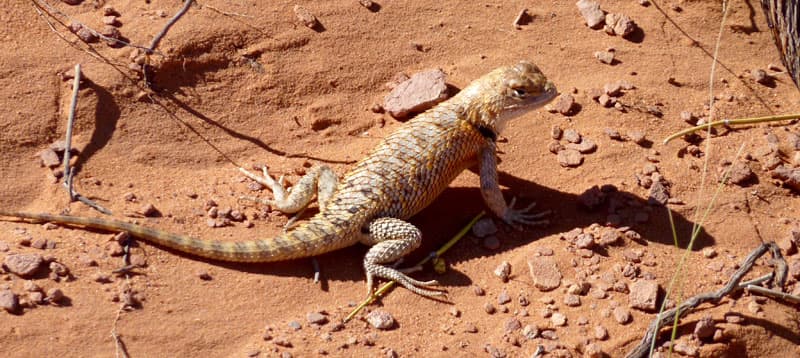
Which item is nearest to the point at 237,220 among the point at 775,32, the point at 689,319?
the point at 689,319

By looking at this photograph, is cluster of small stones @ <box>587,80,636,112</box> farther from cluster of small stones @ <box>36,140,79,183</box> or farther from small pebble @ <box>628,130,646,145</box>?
cluster of small stones @ <box>36,140,79,183</box>

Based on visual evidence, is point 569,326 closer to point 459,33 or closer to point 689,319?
point 689,319

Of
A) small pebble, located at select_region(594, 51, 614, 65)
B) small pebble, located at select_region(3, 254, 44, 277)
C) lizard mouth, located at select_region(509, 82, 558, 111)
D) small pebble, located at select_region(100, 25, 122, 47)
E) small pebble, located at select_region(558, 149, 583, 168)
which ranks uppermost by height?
small pebble, located at select_region(100, 25, 122, 47)

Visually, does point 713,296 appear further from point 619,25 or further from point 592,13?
point 592,13

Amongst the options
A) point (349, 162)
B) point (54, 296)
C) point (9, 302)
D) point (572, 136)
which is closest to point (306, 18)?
point (349, 162)

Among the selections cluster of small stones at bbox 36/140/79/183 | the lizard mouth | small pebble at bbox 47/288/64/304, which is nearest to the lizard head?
the lizard mouth

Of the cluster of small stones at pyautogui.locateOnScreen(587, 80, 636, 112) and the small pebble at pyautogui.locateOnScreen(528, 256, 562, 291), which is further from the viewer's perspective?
the cluster of small stones at pyautogui.locateOnScreen(587, 80, 636, 112)
